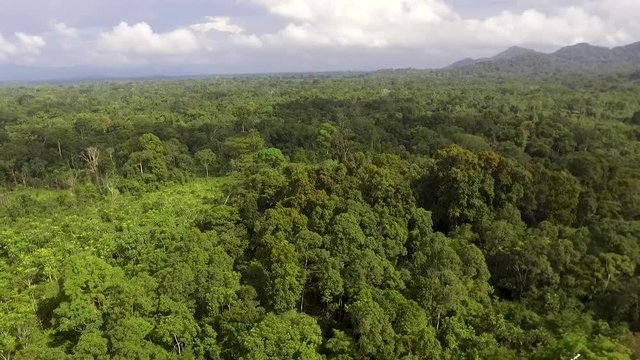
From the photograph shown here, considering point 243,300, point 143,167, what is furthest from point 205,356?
point 143,167

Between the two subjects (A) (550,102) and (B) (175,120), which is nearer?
(B) (175,120)

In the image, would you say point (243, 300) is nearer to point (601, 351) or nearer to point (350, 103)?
point (601, 351)

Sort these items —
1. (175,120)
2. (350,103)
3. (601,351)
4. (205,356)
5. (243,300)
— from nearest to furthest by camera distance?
(601,351)
(205,356)
(243,300)
(175,120)
(350,103)

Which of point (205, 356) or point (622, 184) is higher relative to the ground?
point (622, 184)

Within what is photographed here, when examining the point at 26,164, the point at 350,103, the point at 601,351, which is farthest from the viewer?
the point at 350,103

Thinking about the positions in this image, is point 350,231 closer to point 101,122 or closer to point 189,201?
point 189,201

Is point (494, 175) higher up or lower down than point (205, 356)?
higher up

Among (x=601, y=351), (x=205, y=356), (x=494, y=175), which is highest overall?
(x=494, y=175)

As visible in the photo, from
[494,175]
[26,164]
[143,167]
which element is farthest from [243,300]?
[26,164]

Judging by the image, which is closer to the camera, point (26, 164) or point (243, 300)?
point (243, 300)
